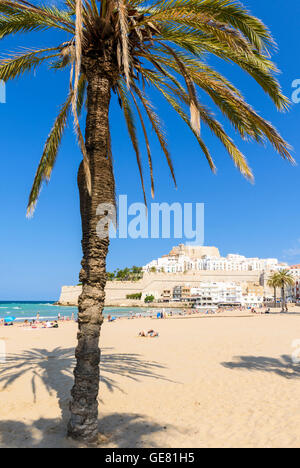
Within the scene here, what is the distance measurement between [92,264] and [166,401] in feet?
12.7

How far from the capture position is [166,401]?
6852 mm

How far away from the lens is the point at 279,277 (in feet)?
177

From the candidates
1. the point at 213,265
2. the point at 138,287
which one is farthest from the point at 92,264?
the point at 213,265

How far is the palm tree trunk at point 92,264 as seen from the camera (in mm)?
4621

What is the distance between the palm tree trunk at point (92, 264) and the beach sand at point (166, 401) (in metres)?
0.50

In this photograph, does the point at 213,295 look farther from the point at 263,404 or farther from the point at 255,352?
the point at 263,404

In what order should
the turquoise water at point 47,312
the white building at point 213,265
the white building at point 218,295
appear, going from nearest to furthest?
the turquoise water at point 47,312 → the white building at point 218,295 → the white building at point 213,265

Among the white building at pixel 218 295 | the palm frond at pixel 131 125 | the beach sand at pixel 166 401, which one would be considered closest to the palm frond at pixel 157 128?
the palm frond at pixel 131 125

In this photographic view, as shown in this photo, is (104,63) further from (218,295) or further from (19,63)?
(218,295)

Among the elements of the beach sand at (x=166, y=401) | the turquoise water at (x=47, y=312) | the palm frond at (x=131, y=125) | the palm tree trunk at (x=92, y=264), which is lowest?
the turquoise water at (x=47, y=312)

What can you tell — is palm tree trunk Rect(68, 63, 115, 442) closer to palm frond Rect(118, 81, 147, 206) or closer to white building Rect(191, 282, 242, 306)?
palm frond Rect(118, 81, 147, 206)

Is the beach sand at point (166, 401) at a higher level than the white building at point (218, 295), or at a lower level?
higher

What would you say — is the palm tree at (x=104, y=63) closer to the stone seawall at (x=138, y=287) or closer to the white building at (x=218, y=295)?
the white building at (x=218, y=295)
